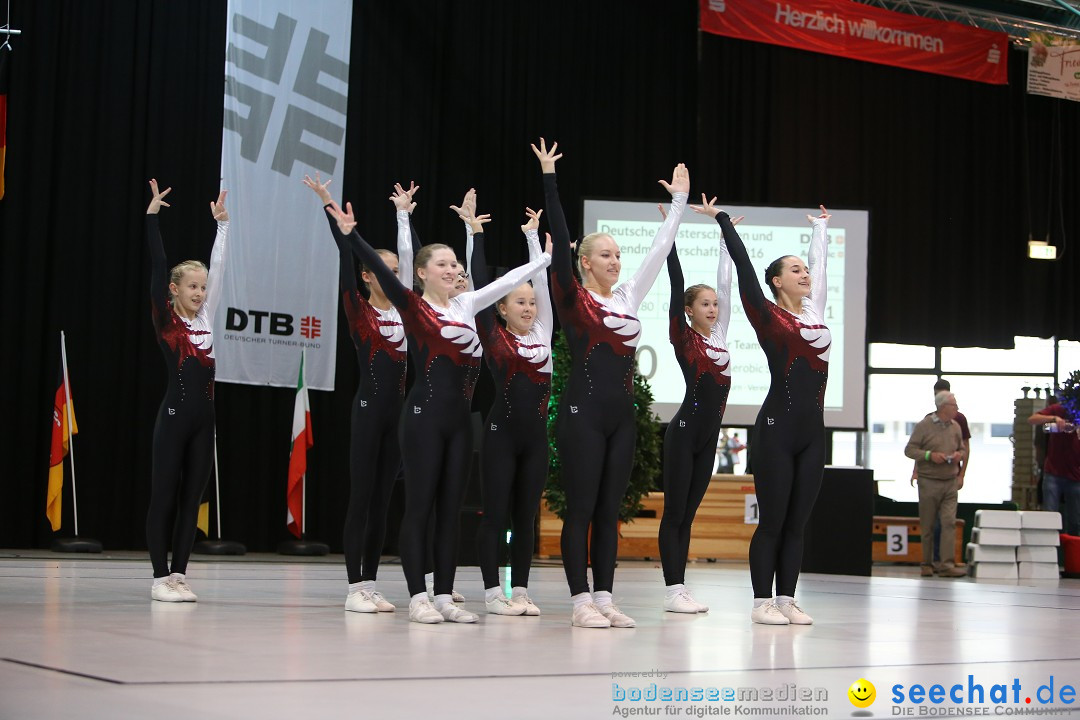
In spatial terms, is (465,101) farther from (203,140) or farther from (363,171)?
(203,140)

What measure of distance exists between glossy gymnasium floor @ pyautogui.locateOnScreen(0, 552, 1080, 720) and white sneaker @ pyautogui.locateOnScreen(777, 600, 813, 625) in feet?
0.42

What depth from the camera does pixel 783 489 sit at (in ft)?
14.3

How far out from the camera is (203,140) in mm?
9906

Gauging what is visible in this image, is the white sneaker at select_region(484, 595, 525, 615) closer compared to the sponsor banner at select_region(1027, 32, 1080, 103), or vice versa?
the white sneaker at select_region(484, 595, 525, 615)

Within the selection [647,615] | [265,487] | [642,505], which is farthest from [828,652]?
[265,487]

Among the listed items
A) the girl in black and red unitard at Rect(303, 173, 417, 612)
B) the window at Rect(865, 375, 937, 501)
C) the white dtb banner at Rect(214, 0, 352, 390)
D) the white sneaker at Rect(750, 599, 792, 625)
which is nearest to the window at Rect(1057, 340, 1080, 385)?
the window at Rect(865, 375, 937, 501)

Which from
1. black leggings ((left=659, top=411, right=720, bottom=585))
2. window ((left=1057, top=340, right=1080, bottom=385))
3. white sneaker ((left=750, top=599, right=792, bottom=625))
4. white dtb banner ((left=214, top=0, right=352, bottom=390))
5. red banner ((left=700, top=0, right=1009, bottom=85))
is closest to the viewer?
white sneaker ((left=750, top=599, right=792, bottom=625))

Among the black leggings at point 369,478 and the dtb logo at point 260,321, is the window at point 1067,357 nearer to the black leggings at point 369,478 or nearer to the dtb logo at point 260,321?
the dtb logo at point 260,321

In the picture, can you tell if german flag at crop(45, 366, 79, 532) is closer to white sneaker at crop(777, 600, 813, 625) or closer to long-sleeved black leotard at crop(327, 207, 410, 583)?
→ long-sleeved black leotard at crop(327, 207, 410, 583)

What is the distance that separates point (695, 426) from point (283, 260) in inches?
213

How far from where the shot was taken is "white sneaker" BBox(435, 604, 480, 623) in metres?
4.12

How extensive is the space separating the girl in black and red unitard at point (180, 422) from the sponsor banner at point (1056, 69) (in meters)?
10.2

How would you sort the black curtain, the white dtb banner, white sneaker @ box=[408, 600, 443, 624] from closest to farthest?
white sneaker @ box=[408, 600, 443, 624]
the black curtain
the white dtb banner

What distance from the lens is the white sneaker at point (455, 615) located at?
13.5ft
